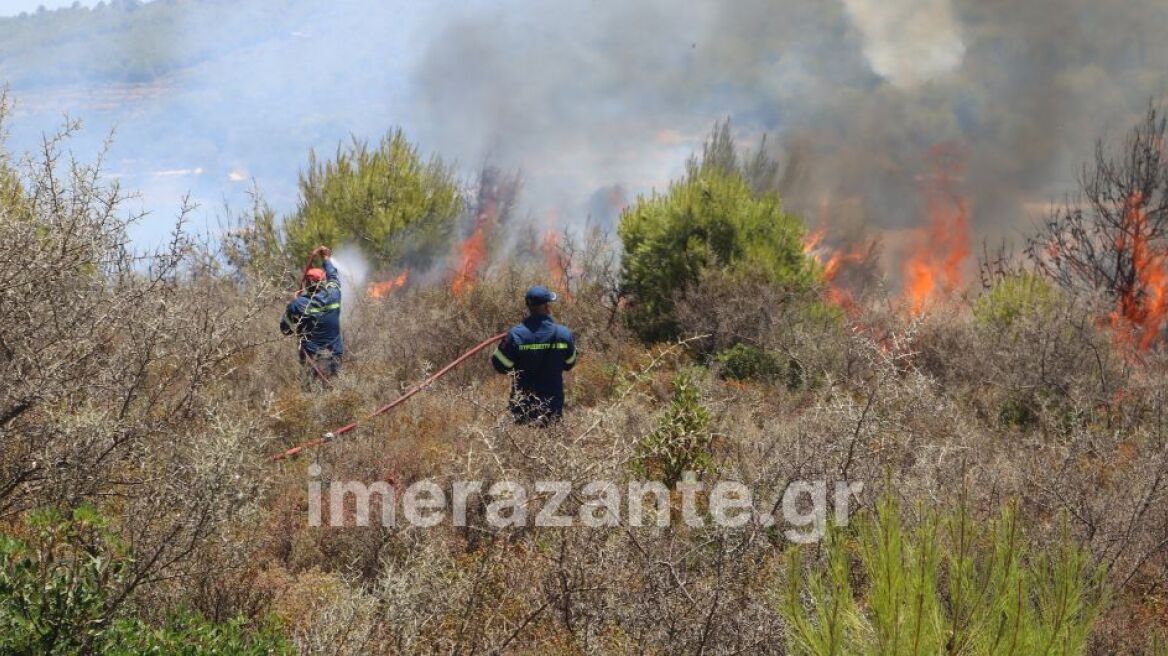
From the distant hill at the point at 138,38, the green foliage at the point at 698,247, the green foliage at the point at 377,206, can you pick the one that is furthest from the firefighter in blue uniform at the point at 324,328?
the distant hill at the point at 138,38

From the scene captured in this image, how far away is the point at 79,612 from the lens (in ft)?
10.5

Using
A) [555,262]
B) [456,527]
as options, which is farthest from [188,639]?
[555,262]

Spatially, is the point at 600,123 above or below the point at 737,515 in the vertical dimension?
above

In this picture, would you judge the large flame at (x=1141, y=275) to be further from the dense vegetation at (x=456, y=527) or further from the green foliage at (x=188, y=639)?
the green foliage at (x=188, y=639)

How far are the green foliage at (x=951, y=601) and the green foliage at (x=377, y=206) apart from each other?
19669 mm

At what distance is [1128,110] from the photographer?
2194 centimetres

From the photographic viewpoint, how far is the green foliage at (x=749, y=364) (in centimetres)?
1026

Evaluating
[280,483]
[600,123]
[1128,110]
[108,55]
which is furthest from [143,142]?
[280,483]

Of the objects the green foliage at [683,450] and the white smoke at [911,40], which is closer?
the green foliage at [683,450]

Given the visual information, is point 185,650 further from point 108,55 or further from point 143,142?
Answer: point 108,55

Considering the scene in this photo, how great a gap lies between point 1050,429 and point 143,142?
79.2 m

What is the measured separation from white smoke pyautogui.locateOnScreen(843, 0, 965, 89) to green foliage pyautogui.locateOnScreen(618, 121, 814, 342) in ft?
44.3

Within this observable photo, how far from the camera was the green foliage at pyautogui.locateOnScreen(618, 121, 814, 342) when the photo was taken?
40.6 feet

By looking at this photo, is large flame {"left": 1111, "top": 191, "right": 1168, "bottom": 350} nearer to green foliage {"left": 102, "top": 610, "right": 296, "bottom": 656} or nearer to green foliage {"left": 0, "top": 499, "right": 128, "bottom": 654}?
green foliage {"left": 102, "top": 610, "right": 296, "bottom": 656}
